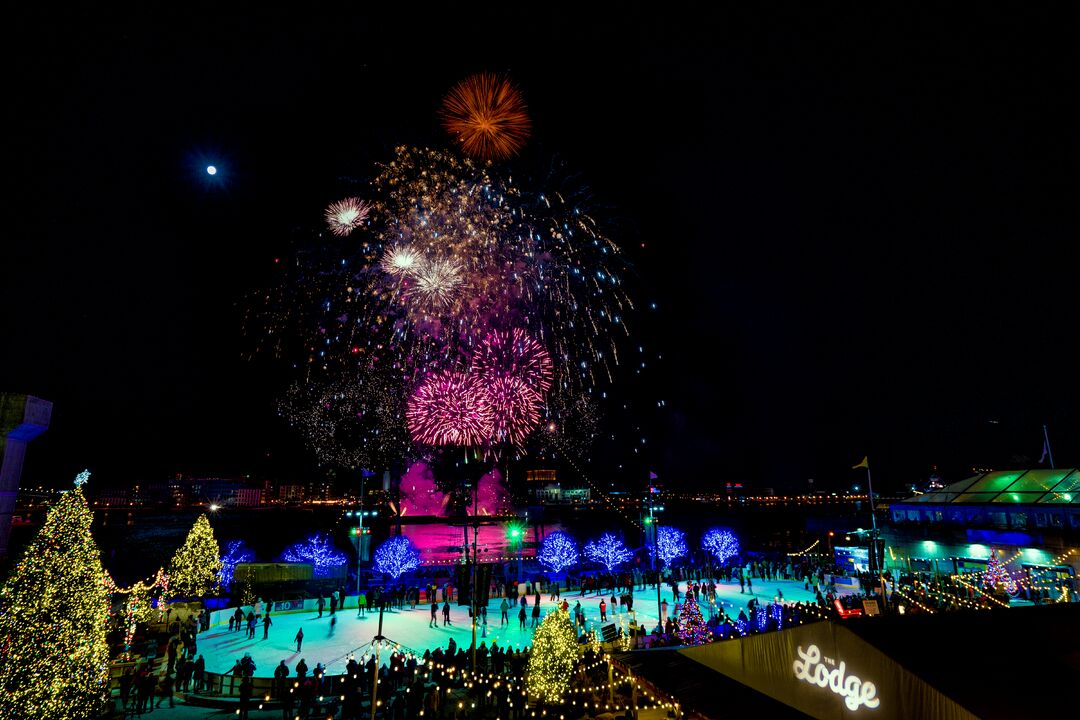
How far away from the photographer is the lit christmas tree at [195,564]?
31328 mm

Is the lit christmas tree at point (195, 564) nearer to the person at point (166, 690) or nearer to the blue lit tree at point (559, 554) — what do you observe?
the person at point (166, 690)

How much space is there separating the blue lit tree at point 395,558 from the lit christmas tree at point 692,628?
26547 mm

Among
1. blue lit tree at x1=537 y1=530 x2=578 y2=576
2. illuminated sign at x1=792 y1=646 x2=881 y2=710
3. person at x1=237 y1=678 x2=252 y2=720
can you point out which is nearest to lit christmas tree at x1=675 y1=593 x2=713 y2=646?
person at x1=237 y1=678 x2=252 y2=720

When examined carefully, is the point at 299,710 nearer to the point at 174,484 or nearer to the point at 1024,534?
the point at 1024,534

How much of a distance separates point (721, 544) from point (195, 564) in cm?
3570

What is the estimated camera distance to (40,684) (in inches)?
432

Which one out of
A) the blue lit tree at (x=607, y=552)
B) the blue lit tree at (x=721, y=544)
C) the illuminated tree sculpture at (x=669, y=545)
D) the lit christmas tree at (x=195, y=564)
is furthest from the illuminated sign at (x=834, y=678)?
the illuminated tree sculpture at (x=669, y=545)

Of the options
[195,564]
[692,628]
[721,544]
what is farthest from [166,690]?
[721,544]

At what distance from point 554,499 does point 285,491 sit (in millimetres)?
86690

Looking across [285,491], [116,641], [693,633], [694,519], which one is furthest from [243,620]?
[285,491]

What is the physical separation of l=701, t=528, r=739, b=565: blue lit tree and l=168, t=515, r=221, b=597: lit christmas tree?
3429 centimetres

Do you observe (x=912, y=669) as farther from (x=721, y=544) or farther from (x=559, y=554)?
(x=721, y=544)

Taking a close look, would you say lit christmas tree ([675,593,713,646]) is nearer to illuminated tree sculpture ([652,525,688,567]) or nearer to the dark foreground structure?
the dark foreground structure

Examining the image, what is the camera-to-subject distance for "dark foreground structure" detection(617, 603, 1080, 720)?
14.8 feet
